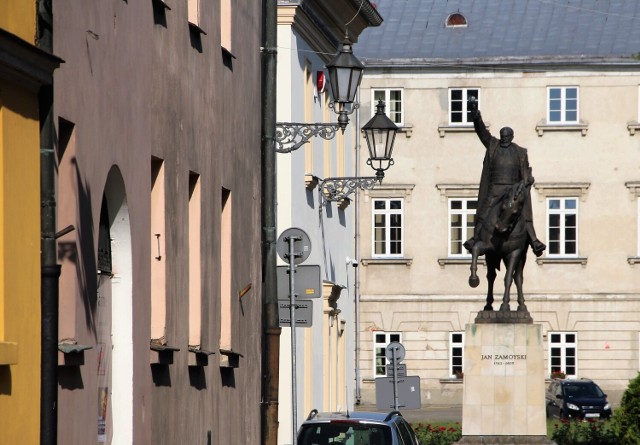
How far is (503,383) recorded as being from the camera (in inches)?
1103

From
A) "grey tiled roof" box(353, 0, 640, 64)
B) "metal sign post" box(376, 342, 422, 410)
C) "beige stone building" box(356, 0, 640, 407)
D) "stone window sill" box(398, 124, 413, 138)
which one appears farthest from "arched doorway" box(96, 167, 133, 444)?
"stone window sill" box(398, 124, 413, 138)

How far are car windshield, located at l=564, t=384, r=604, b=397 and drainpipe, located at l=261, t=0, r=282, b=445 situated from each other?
33.6m

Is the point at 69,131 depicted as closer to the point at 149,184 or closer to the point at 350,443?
the point at 149,184

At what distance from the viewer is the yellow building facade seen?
10.7 meters

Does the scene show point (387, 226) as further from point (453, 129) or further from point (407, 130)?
point (453, 129)

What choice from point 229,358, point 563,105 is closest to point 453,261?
point 563,105

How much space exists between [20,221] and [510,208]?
17.5 m

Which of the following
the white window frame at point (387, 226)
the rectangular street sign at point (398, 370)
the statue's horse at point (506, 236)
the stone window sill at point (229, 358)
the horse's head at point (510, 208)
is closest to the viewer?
the stone window sill at point (229, 358)

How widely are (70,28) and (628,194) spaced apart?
159 ft

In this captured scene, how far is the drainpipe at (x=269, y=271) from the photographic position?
1816 centimetres

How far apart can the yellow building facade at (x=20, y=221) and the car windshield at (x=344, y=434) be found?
7534mm

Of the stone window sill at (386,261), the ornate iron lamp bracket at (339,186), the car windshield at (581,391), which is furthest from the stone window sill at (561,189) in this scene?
the ornate iron lamp bracket at (339,186)

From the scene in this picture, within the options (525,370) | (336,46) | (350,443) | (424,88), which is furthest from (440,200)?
(350,443)

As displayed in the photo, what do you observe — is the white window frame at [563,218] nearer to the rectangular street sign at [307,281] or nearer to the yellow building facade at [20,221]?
the rectangular street sign at [307,281]
